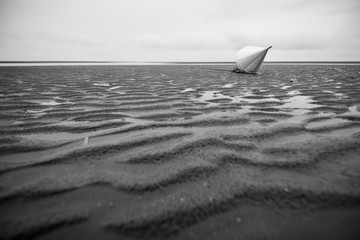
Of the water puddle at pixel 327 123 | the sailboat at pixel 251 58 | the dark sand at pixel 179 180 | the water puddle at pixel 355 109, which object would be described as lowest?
the dark sand at pixel 179 180

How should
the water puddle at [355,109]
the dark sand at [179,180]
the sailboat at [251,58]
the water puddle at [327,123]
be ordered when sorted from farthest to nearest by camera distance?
the sailboat at [251,58] < the water puddle at [355,109] < the water puddle at [327,123] < the dark sand at [179,180]

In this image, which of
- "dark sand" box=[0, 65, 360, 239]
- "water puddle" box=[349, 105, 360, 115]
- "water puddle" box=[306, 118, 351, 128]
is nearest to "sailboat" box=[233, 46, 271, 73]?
"water puddle" box=[349, 105, 360, 115]

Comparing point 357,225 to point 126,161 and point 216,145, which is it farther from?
point 126,161

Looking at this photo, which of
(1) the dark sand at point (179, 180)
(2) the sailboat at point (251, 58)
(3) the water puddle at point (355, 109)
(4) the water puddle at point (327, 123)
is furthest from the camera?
(2) the sailboat at point (251, 58)

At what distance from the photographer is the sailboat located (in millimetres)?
10930

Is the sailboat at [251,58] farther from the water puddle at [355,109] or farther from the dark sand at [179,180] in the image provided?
the dark sand at [179,180]

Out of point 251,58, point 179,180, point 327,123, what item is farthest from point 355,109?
point 251,58

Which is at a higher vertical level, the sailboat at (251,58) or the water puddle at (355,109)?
the sailboat at (251,58)

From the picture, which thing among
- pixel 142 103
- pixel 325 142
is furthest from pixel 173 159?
pixel 142 103

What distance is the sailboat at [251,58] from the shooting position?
35.9 ft

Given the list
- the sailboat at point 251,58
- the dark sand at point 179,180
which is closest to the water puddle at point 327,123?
the dark sand at point 179,180

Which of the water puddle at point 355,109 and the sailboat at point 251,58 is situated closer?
the water puddle at point 355,109

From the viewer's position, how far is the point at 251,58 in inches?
446

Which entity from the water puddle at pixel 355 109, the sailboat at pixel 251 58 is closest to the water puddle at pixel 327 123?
the water puddle at pixel 355 109
